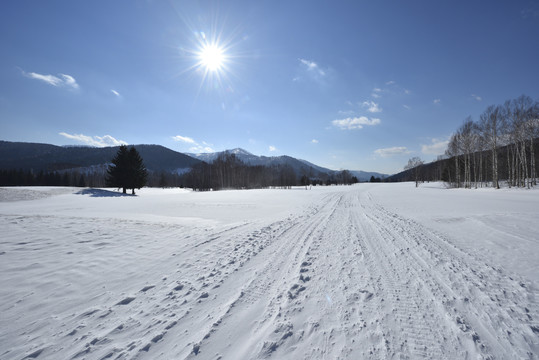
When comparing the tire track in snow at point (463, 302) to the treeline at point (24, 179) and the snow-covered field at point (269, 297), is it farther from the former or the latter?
the treeline at point (24, 179)

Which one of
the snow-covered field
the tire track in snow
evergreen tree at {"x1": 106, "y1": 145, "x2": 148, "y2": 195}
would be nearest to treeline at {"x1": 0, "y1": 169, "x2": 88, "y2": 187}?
evergreen tree at {"x1": 106, "y1": 145, "x2": 148, "y2": 195}

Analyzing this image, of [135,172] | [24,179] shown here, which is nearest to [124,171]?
[135,172]

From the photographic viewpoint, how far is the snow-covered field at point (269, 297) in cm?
235

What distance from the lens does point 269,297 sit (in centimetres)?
334

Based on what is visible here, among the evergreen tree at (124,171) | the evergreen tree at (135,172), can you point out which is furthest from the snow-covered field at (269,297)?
the evergreen tree at (124,171)

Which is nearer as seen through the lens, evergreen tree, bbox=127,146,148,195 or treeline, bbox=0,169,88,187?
evergreen tree, bbox=127,146,148,195

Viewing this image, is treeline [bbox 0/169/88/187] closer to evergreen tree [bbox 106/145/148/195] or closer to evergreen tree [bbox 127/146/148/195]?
evergreen tree [bbox 106/145/148/195]

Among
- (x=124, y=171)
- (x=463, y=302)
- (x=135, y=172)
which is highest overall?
(x=124, y=171)

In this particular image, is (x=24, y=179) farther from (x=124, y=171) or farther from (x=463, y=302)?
(x=463, y=302)

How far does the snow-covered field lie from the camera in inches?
92.4

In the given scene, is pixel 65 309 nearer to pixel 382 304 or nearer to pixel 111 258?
pixel 111 258

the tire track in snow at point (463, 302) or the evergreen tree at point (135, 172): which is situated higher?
the evergreen tree at point (135, 172)

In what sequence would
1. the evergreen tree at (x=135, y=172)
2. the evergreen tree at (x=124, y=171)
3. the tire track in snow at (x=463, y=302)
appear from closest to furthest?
the tire track in snow at (x=463, y=302), the evergreen tree at (x=124, y=171), the evergreen tree at (x=135, y=172)

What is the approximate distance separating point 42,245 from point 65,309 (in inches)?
167
